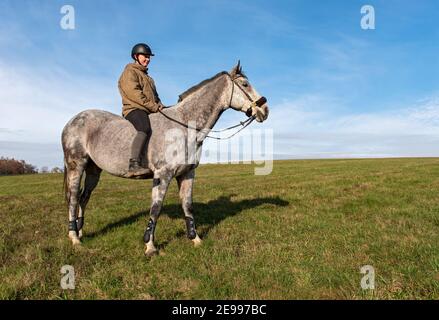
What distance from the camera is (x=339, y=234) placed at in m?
8.52

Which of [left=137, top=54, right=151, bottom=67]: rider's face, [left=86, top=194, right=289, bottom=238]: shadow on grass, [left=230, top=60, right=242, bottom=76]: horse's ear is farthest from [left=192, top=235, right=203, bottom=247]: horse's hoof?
[left=137, top=54, right=151, bottom=67]: rider's face

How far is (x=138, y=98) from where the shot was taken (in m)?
7.83

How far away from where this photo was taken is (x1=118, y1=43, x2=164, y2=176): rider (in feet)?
25.2

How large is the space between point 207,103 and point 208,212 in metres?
5.47

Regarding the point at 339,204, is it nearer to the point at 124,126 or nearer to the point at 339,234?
the point at 339,234

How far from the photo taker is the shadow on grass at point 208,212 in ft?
33.4

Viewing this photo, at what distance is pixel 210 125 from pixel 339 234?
4.36 m

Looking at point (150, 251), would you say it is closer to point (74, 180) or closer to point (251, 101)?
point (74, 180)

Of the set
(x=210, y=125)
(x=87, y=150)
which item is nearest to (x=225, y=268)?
(x=210, y=125)

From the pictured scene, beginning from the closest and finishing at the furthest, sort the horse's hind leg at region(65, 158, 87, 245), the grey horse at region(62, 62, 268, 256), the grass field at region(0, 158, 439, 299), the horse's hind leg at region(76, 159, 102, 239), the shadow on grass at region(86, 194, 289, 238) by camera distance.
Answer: the grass field at region(0, 158, 439, 299)
the grey horse at region(62, 62, 268, 256)
the horse's hind leg at region(65, 158, 87, 245)
the horse's hind leg at region(76, 159, 102, 239)
the shadow on grass at region(86, 194, 289, 238)

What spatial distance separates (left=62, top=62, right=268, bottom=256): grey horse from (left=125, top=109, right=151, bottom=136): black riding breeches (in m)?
0.25

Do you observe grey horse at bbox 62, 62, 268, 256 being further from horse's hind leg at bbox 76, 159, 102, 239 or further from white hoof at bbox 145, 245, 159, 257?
horse's hind leg at bbox 76, 159, 102, 239

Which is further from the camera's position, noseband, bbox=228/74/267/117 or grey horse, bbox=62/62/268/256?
noseband, bbox=228/74/267/117

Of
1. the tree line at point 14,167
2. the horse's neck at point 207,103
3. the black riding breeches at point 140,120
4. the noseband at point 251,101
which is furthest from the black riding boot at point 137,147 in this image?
the tree line at point 14,167
